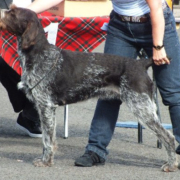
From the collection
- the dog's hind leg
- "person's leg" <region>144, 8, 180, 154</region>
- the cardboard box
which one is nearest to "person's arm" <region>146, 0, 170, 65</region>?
"person's leg" <region>144, 8, 180, 154</region>

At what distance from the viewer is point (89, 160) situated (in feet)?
17.1

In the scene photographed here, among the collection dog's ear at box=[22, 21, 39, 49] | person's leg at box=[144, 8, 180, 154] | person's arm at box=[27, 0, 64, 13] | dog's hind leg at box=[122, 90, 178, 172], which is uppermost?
person's arm at box=[27, 0, 64, 13]

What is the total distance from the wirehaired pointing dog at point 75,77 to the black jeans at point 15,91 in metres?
1.23

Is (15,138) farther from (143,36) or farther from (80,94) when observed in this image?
(143,36)

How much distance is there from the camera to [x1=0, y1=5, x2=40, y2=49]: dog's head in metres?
4.83

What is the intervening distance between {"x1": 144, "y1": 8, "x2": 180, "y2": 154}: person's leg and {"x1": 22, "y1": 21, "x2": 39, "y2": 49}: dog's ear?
114 cm

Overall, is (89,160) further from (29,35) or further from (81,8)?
(81,8)


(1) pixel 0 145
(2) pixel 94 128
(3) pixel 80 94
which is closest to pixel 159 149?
(2) pixel 94 128

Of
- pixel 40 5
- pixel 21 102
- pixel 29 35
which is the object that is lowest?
pixel 21 102

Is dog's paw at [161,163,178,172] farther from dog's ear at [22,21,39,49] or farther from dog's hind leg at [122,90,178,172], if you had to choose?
dog's ear at [22,21,39,49]

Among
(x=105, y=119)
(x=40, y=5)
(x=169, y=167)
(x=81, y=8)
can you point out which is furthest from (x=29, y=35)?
(x=169, y=167)

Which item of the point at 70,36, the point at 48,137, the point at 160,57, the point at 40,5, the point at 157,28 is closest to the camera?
the point at 157,28

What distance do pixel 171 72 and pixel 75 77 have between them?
34.1 inches

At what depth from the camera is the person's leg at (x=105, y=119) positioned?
515 cm
